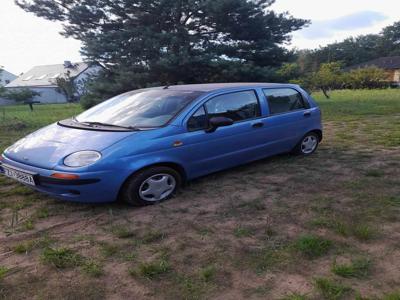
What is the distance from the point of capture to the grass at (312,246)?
2777 mm

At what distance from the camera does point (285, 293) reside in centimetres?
232

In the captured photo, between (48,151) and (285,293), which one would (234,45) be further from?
(285,293)

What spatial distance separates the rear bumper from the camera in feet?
11.4

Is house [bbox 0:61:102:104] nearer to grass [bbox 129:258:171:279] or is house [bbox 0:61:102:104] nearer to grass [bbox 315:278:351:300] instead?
grass [bbox 129:258:171:279]

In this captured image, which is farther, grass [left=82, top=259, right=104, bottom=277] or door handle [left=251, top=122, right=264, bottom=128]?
door handle [left=251, top=122, right=264, bottom=128]

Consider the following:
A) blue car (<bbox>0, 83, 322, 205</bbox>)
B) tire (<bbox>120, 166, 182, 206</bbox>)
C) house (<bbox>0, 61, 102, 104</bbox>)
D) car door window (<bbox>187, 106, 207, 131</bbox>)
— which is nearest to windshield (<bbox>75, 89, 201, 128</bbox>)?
blue car (<bbox>0, 83, 322, 205</bbox>)

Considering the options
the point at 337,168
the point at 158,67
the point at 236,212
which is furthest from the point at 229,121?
the point at 158,67

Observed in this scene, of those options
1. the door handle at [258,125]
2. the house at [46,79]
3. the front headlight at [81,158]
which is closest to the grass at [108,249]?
the front headlight at [81,158]

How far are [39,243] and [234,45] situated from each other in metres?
14.9

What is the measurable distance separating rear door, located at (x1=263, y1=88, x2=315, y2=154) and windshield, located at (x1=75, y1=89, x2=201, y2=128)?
134 centimetres

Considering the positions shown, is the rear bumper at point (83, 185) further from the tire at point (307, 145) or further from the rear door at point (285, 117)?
the tire at point (307, 145)

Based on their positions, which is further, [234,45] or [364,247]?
[234,45]

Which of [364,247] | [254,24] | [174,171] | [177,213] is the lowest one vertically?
[364,247]

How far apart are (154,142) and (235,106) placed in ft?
4.74
